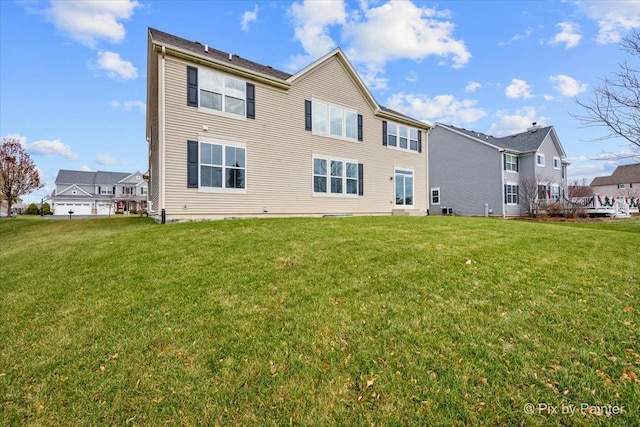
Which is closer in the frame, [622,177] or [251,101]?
[251,101]

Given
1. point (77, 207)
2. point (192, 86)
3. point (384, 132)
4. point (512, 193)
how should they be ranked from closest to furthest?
1. point (192, 86)
2. point (384, 132)
3. point (512, 193)
4. point (77, 207)

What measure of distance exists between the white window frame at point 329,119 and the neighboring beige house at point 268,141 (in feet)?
0.17

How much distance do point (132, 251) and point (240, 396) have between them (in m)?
5.49

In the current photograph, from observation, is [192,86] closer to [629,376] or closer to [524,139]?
[629,376]

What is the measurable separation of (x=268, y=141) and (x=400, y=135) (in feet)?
29.5

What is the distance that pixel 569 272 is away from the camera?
17.6 ft

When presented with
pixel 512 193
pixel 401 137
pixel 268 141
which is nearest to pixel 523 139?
pixel 512 193

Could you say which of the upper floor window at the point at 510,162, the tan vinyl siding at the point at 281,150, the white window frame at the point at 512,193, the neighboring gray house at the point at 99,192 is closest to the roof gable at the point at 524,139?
the upper floor window at the point at 510,162

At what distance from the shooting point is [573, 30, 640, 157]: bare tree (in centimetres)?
796

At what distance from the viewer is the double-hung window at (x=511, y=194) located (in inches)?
1021

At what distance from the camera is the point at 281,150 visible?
1355cm

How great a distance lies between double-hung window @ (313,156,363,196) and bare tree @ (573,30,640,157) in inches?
369

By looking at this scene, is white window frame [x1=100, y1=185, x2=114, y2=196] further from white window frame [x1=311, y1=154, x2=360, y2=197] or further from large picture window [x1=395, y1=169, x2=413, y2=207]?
large picture window [x1=395, y1=169, x2=413, y2=207]

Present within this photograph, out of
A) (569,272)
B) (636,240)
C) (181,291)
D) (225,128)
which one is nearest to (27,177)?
(225,128)
